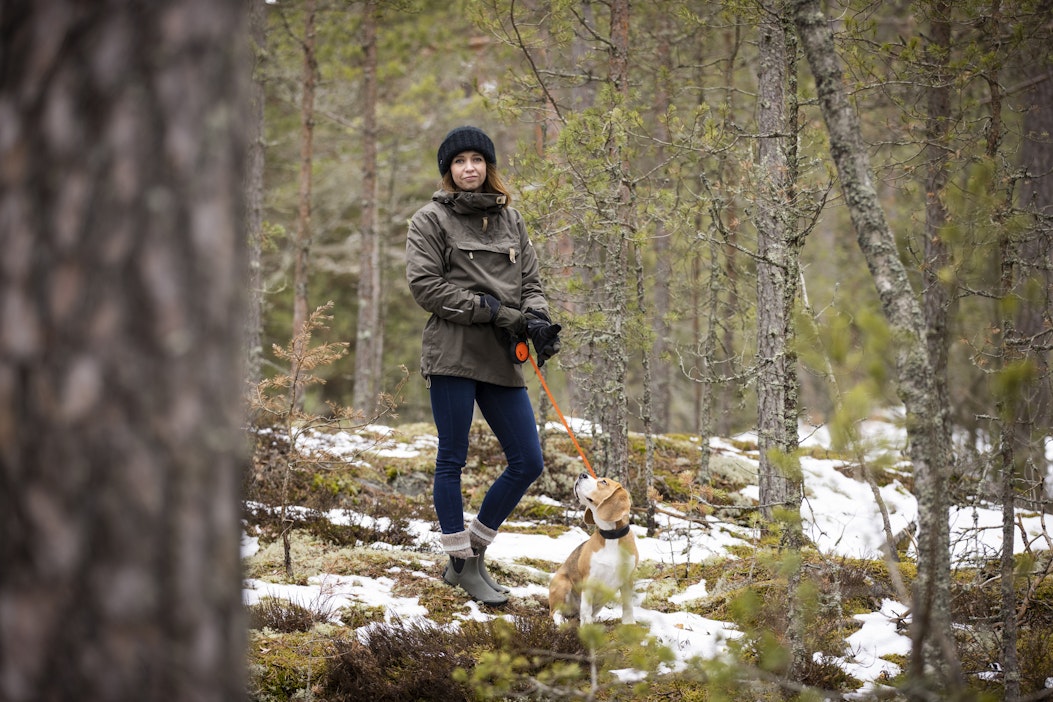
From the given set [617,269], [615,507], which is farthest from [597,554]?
[617,269]

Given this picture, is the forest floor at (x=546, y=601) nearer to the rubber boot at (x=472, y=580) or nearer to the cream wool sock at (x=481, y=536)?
the rubber boot at (x=472, y=580)

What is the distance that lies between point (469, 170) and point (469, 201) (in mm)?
191

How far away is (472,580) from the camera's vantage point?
4.34m

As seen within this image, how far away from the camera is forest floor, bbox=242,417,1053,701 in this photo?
2.71 meters

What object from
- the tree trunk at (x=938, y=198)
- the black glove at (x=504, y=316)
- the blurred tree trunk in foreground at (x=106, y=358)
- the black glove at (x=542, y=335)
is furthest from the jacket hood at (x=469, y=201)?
the blurred tree trunk in foreground at (x=106, y=358)

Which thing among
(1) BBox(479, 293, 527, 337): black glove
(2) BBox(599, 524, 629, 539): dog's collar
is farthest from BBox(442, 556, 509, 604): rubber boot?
(1) BBox(479, 293, 527, 337): black glove

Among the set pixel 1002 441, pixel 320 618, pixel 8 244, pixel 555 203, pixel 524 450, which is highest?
pixel 555 203

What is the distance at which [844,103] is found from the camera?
2.55 meters

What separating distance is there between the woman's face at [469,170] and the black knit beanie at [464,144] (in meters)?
0.03

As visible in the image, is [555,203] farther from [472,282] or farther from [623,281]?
[472,282]

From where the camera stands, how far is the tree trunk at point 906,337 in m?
2.33

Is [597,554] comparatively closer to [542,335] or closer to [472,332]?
[542,335]

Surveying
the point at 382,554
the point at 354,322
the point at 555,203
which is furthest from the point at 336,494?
the point at 354,322

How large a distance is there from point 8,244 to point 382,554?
409 cm
